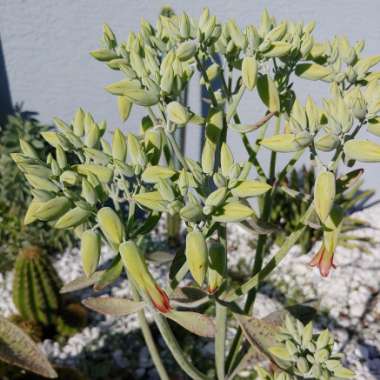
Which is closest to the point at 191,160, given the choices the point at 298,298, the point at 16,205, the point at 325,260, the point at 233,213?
the point at 233,213

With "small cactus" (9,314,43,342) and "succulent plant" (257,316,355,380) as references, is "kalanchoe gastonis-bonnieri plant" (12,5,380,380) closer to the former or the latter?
"succulent plant" (257,316,355,380)

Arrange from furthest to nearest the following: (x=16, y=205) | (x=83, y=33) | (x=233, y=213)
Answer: (x=16, y=205) → (x=83, y=33) → (x=233, y=213)

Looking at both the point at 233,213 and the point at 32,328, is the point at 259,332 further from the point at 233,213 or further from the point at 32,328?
the point at 32,328


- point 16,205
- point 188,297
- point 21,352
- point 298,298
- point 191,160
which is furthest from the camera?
point 16,205

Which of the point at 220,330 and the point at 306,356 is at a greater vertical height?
the point at 306,356

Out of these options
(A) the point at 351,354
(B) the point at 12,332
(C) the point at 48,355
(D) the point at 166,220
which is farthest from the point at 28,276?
(A) the point at 351,354

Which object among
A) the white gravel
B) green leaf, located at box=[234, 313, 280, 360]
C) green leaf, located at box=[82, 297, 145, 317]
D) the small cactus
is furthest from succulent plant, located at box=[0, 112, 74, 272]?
green leaf, located at box=[234, 313, 280, 360]
